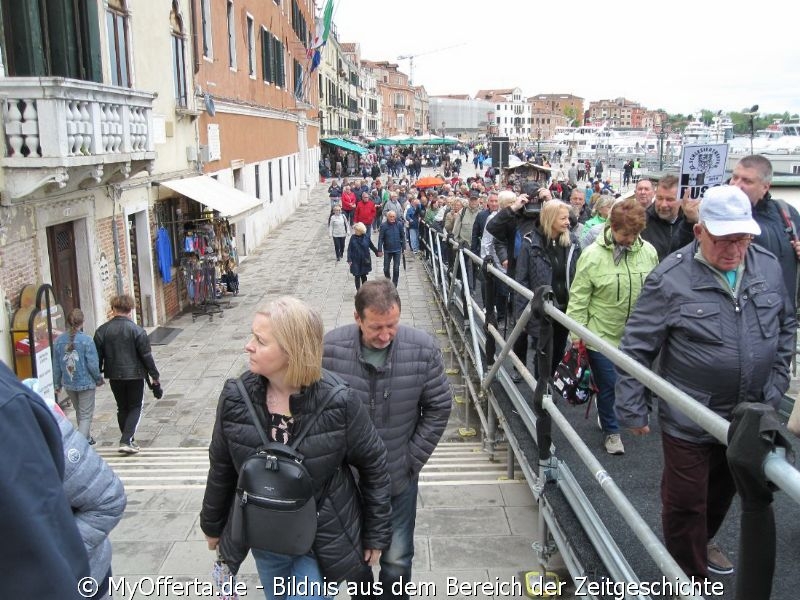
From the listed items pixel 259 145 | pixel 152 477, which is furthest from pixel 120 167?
pixel 259 145

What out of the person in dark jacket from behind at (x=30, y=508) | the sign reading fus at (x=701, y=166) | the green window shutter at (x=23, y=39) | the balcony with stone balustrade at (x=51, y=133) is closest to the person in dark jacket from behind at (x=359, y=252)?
the balcony with stone balustrade at (x=51, y=133)

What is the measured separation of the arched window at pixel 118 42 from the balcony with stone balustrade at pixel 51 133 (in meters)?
2.16

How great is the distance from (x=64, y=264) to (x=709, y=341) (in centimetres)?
869

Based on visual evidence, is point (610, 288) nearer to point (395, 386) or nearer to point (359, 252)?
point (395, 386)

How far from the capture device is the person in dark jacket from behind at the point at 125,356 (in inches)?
271

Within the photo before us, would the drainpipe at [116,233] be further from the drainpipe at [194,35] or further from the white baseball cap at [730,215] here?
the white baseball cap at [730,215]

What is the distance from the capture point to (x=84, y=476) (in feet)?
7.33

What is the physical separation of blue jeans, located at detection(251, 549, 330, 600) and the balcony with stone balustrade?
601 cm

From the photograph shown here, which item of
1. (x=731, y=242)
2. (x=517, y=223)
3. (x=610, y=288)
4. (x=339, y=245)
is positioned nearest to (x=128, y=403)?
(x=517, y=223)

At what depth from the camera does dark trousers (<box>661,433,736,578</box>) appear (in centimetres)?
278

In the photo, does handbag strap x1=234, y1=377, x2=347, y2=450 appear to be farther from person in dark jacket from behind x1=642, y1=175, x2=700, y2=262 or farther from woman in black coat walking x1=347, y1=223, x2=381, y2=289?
woman in black coat walking x1=347, y1=223, x2=381, y2=289

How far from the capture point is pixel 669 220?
17.8ft

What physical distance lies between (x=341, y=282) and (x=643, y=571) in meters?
13.7

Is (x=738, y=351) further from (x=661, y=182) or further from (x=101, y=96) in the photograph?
(x=101, y=96)
